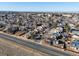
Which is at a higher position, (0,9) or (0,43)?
(0,9)

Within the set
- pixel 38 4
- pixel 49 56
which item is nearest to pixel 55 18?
pixel 38 4

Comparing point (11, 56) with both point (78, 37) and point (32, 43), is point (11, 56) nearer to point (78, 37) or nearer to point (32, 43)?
point (32, 43)

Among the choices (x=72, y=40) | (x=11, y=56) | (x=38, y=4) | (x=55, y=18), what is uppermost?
(x=38, y=4)

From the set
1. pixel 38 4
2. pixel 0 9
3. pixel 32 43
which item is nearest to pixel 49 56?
pixel 32 43

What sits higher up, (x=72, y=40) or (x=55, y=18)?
(x=55, y=18)

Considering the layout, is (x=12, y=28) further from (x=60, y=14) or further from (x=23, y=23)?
(x=60, y=14)

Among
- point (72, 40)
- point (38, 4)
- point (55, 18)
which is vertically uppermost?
point (38, 4)
